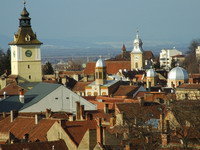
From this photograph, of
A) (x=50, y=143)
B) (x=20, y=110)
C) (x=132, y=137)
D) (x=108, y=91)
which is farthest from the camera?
(x=108, y=91)

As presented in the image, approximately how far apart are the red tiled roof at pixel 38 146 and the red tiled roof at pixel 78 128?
57 cm

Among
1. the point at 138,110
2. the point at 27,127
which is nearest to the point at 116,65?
the point at 138,110

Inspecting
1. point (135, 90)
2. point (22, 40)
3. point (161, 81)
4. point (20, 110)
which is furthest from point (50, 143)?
point (161, 81)

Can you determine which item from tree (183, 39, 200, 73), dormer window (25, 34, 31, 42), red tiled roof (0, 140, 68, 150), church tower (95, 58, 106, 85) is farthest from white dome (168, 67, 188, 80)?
red tiled roof (0, 140, 68, 150)

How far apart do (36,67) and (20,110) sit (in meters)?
22.0

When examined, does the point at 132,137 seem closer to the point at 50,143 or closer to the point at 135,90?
the point at 50,143

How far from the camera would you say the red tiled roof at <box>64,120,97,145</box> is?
39.4 metres

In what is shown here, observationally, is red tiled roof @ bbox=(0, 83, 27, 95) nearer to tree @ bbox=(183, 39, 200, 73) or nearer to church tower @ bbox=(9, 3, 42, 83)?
church tower @ bbox=(9, 3, 42, 83)

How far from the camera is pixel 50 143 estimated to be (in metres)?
38.8

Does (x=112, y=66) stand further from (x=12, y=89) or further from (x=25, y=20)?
(x=12, y=89)

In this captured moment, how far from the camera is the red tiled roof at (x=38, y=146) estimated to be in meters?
37.1

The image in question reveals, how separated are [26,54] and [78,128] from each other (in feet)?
136

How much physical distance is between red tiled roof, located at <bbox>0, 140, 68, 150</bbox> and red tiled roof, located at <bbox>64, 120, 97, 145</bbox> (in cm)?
57

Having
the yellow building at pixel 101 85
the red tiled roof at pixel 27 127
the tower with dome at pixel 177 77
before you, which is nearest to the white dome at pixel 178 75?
the tower with dome at pixel 177 77
